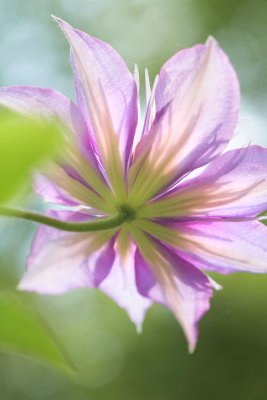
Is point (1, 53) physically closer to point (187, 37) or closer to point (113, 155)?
point (187, 37)

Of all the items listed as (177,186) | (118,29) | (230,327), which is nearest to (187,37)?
(118,29)

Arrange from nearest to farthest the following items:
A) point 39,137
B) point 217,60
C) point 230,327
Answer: point 39,137
point 217,60
point 230,327

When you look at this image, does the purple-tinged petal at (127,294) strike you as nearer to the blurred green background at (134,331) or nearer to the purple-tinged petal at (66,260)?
the purple-tinged petal at (66,260)

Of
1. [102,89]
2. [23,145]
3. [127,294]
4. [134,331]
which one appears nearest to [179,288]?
[127,294]

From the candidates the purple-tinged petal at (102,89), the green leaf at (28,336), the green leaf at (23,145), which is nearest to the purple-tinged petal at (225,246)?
the purple-tinged petal at (102,89)

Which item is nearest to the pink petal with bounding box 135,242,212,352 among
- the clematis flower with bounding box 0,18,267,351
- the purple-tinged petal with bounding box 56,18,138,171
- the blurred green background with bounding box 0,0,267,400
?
the clematis flower with bounding box 0,18,267,351

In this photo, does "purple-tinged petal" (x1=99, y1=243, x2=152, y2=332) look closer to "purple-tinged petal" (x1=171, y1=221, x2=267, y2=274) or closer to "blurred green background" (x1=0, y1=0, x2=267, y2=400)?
"purple-tinged petal" (x1=171, y1=221, x2=267, y2=274)
